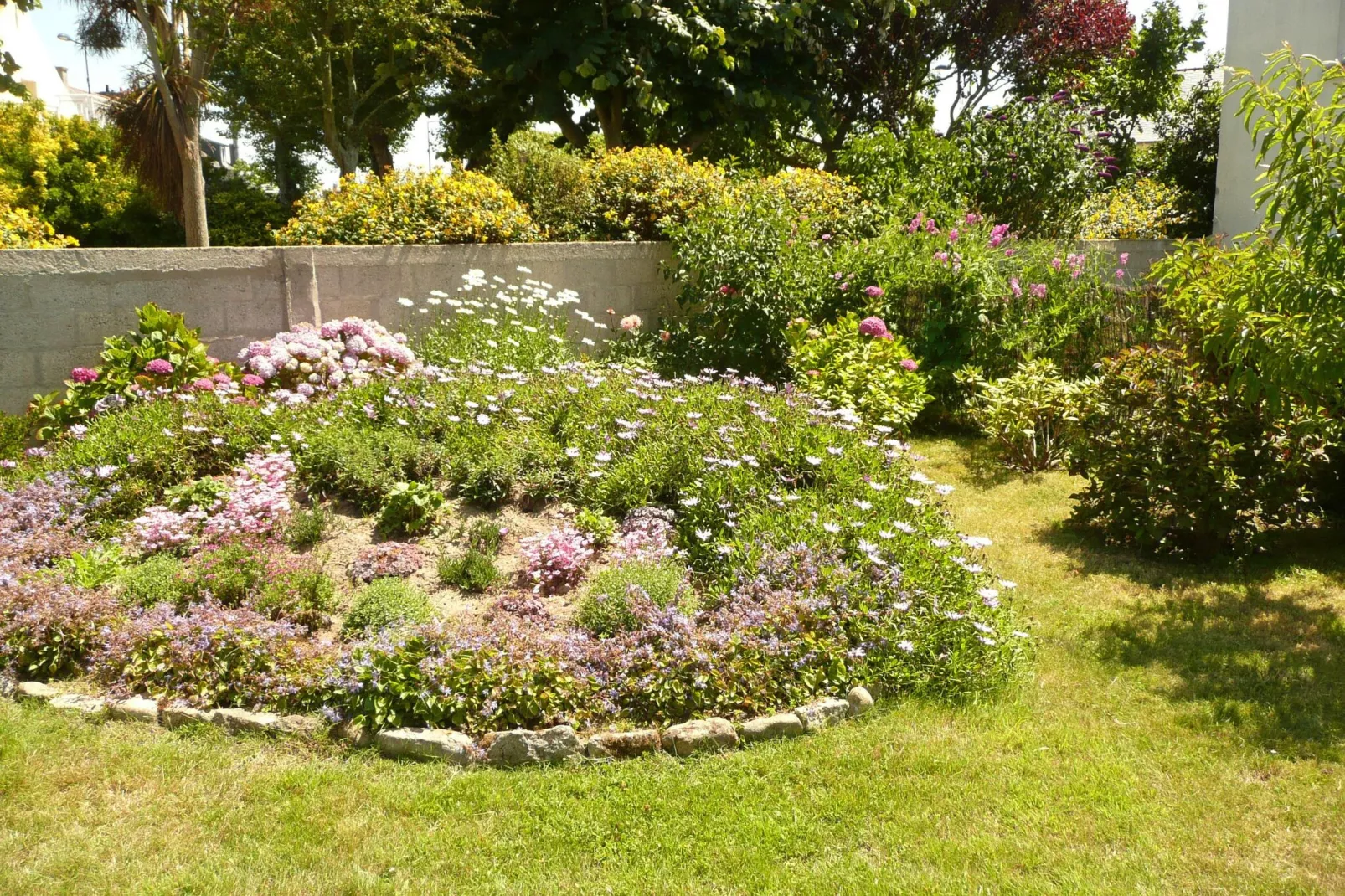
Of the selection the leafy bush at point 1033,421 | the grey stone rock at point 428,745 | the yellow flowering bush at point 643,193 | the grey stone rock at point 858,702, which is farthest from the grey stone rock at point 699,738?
the yellow flowering bush at point 643,193

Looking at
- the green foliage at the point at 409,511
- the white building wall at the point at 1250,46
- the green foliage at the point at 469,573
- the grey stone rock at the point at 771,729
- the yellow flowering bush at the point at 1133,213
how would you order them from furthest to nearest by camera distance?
the yellow flowering bush at the point at 1133,213, the white building wall at the point at 1250,46, the green foliage at the point at 409,511, the green foliage at the point at 469,573, the grey stone rock at the point at 771,729

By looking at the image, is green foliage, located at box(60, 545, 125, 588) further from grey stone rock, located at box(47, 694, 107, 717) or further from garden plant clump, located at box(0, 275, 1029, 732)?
grey stone rock, located at box(47, 694, 107, 717)

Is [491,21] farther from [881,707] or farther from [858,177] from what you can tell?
[881,707]

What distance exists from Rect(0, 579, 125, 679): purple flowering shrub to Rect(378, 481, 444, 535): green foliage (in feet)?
4.37

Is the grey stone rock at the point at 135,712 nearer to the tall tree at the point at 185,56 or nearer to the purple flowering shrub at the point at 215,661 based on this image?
the purple flowering shrub at the point at 215,661

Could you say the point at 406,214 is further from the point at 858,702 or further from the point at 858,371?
the point at 858,702

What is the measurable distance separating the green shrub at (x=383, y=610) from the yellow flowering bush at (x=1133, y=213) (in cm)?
1196

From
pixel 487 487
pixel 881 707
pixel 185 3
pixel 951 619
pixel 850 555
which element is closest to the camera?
pixel 881 707

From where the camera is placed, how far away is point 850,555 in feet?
15.3

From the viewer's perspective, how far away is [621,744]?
12.3ft

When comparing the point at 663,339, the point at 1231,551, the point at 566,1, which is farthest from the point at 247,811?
the point at 566,1

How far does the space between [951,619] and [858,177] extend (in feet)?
29.6

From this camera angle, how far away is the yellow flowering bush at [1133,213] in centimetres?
1466

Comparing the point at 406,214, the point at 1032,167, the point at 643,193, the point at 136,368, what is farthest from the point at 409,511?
the point at 1032,167
